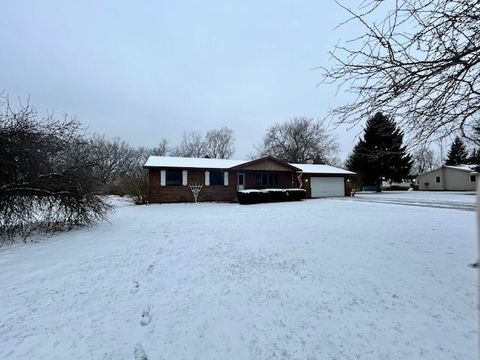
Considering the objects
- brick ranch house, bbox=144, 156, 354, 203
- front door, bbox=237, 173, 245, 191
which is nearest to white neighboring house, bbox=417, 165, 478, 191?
brick ranch house, bbox=144, 156, 354, 203

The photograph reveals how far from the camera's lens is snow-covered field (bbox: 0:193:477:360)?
8.62ft

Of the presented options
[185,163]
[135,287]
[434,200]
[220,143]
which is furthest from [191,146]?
[135,287]

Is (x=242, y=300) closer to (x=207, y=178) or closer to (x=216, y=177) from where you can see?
(x=207, y=178)

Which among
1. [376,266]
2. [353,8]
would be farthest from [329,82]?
[376,266]

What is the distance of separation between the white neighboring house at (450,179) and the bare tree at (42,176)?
42.2 m

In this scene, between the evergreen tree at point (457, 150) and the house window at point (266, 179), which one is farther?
the house window at point (266, 179)

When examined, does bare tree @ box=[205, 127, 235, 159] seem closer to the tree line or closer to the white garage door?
the white garage door

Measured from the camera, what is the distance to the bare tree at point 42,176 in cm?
761

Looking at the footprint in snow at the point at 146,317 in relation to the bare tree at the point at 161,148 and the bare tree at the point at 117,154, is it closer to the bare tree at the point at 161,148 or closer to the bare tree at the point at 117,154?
the bare tree at the point at 117,154

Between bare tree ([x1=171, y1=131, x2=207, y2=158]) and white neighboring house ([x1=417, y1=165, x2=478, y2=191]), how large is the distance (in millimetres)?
39868

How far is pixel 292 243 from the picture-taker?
6.55 metres

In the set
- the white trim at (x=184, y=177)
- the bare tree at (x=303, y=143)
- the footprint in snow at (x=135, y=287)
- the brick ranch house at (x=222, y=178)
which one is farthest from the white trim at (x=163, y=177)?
the bare tree at (x=303, y=143)

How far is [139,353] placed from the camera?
8.32 ft

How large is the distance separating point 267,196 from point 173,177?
772cm
